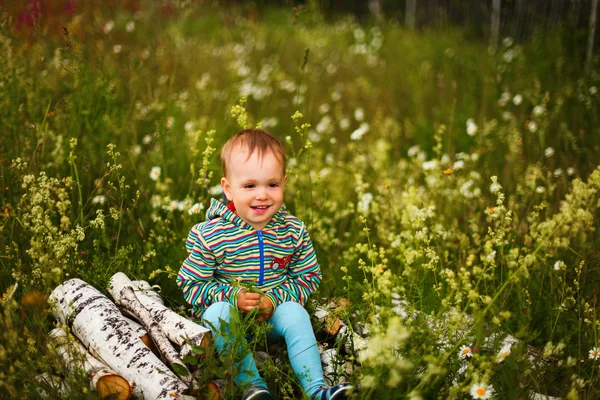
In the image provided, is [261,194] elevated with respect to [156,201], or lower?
elevated

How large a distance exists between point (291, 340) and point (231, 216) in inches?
24.1

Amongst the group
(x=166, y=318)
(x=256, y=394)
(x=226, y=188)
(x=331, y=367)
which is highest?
(x=226, y=188)

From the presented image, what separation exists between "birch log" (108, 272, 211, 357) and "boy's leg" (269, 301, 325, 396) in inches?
13.3

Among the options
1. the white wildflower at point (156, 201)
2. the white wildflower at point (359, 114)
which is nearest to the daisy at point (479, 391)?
the white wildflower at point (156, 201)

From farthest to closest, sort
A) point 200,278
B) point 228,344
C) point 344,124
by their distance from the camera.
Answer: point 344,124
point 200,278
point 228,344

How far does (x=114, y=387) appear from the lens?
2346 mm

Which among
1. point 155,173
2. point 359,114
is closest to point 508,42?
point 359,114

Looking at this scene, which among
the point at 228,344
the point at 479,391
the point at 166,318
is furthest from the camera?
the point at 166,318

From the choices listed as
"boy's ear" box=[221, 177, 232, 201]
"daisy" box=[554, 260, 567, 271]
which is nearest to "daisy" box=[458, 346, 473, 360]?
"daisy" box=[554, 260, 567, 271]

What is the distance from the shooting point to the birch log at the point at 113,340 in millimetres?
2402

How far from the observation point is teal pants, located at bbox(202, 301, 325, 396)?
2465mm

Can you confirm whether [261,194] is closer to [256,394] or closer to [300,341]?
[300,341]

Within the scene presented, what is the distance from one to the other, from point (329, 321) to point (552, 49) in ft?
16.1

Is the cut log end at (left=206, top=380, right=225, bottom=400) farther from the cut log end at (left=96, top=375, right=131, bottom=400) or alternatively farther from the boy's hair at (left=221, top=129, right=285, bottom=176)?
the boy's hair at (left=221, top=129, right=285, bottom=176)
